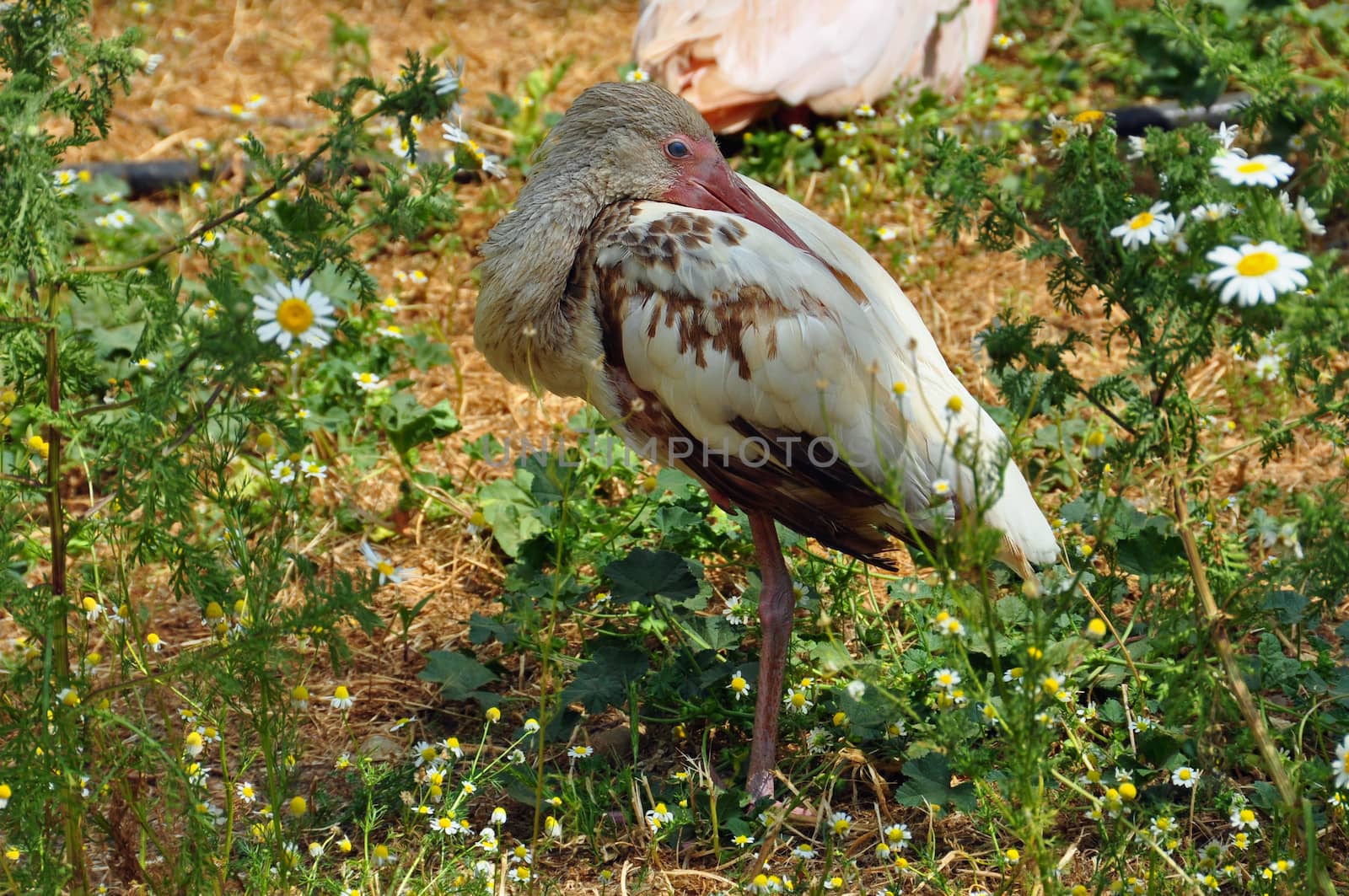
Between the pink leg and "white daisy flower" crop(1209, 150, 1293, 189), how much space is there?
1.36 meters

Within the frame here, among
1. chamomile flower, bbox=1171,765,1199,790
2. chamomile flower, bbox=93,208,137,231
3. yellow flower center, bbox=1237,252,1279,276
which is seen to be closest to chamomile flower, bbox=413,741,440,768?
chamomile flower, bbox=1171,765,1199,790

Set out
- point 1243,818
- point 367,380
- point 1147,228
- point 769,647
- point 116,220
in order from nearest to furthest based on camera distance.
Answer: point 1147,228, point 1243,818, point 769,647, point 367,380, point 116,220

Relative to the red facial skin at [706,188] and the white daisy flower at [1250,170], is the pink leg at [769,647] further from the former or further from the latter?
the white daisy flower at [1250,170]

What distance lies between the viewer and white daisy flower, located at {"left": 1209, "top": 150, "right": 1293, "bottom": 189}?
224cm

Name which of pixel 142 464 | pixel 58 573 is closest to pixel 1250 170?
pixel 142 464

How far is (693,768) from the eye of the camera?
3.16 meters

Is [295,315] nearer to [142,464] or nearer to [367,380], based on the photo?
[142,464]

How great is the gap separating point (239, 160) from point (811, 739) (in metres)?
4.19

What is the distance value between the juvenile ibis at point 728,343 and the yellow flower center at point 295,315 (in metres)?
0.80

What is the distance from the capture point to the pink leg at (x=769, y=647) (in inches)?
124

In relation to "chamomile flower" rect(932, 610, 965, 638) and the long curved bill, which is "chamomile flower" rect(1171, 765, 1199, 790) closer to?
"chamomile flower" rect(932, 610, 965, 638)

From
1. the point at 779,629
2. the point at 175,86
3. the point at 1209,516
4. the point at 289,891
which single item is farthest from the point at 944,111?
the point at 289,891

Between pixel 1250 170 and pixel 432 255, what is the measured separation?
12.6ft

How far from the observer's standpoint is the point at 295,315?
2.15m
